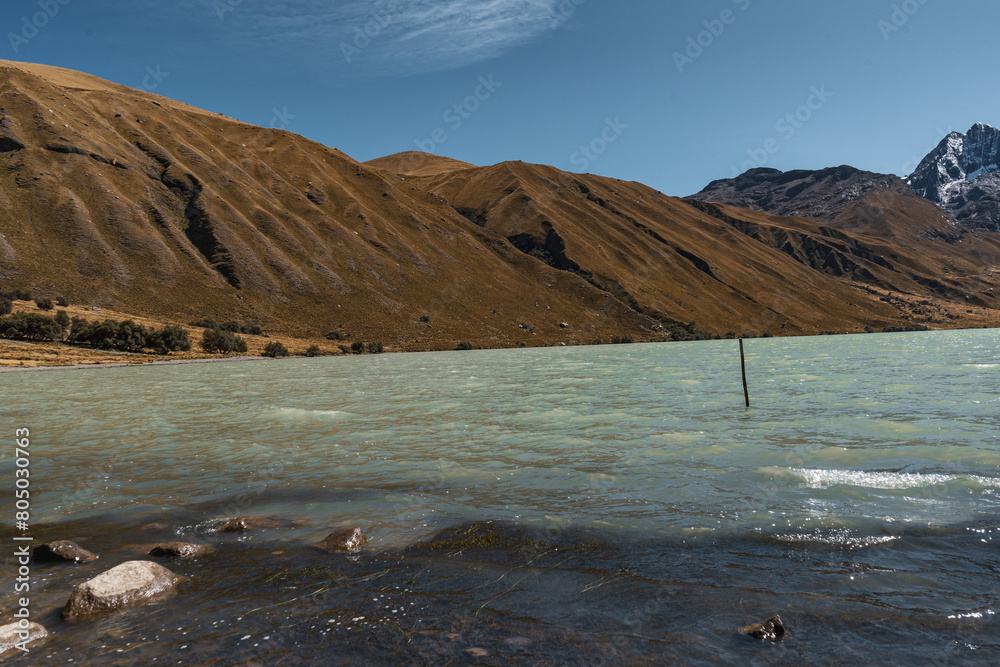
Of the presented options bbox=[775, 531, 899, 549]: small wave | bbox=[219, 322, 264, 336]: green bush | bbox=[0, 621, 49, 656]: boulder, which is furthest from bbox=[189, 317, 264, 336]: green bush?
bbox=[775, 531, 899, 549]: small wave

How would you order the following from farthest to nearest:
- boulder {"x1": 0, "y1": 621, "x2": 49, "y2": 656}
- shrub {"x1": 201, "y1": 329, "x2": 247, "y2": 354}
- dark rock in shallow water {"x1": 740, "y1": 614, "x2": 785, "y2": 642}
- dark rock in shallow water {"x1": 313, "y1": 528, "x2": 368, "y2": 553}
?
1. shrub {"x1": 201, "y1": 329, "x2": 247, "y2": 354}
2. dark rock in shallow water {"x1": 313, "y1": 528, "x2": 368, "y2": 553}
3. boulder {"x1": 0, "y1": 621, "x2": 49, "y2": 656}
4. dark rock in shallow water {"x1": 740, "y1": 614, "x2": 785, "y2": 642}

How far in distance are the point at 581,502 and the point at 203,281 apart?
14207cm

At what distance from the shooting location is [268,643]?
6512 mm

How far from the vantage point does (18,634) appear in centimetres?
677

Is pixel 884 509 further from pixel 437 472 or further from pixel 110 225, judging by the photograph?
pixel 110 225

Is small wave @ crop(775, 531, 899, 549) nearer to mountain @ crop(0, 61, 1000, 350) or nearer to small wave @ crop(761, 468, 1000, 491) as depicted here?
small wave @ crop(761, 468, 1000, 491)

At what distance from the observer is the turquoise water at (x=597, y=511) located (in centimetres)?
670

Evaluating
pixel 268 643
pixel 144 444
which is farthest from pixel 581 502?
pixel 144 444

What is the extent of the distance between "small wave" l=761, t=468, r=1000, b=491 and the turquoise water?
0.10 meters

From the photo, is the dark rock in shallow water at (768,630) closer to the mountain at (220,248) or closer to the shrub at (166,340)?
the shrub at (166,340)

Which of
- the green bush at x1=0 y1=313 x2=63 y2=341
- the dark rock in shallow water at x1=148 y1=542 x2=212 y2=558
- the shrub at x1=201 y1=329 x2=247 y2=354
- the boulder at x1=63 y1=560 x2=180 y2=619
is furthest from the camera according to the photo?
the shrub at x1=201 y1=329 x2=247 y2=354

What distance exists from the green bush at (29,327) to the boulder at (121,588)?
99.7m

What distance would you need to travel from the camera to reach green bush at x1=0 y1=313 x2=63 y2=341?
8225 centimetres

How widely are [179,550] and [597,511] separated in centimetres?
809
